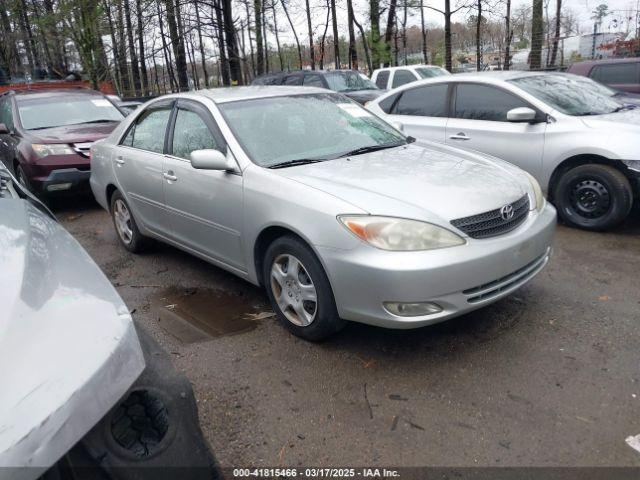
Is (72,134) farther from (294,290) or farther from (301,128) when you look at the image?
(294,290)

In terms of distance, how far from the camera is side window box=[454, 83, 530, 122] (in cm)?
595

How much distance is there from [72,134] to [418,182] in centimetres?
624

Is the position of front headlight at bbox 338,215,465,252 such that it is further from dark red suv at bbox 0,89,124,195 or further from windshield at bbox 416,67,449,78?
windshield at bbox 416,67,449,78

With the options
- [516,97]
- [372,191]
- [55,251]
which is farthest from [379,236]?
[516,97]

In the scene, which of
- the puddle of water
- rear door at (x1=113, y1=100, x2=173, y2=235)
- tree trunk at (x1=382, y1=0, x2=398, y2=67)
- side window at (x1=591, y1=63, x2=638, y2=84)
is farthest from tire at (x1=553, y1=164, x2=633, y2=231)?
tree trunk at (x1=382, y1=0, x2=398, y2=67)

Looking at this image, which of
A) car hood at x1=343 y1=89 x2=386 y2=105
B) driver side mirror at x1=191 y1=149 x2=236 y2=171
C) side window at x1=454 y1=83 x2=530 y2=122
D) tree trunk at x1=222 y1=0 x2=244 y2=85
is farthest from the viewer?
tree trunk at x1=222 y1=0 x2=244 y2=85

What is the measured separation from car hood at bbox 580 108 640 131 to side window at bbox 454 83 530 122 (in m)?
0.67

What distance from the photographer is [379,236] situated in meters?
2.92

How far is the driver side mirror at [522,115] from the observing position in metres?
5.49

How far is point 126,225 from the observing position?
5.50 metres

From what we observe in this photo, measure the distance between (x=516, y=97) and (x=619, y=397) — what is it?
3.94m

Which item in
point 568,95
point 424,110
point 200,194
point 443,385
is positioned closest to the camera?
point 443,385

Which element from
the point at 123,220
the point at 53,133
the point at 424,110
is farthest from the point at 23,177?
the point at 424,110

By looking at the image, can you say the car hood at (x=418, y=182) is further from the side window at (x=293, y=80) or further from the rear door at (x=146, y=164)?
the side window at (x=293, y=80)
